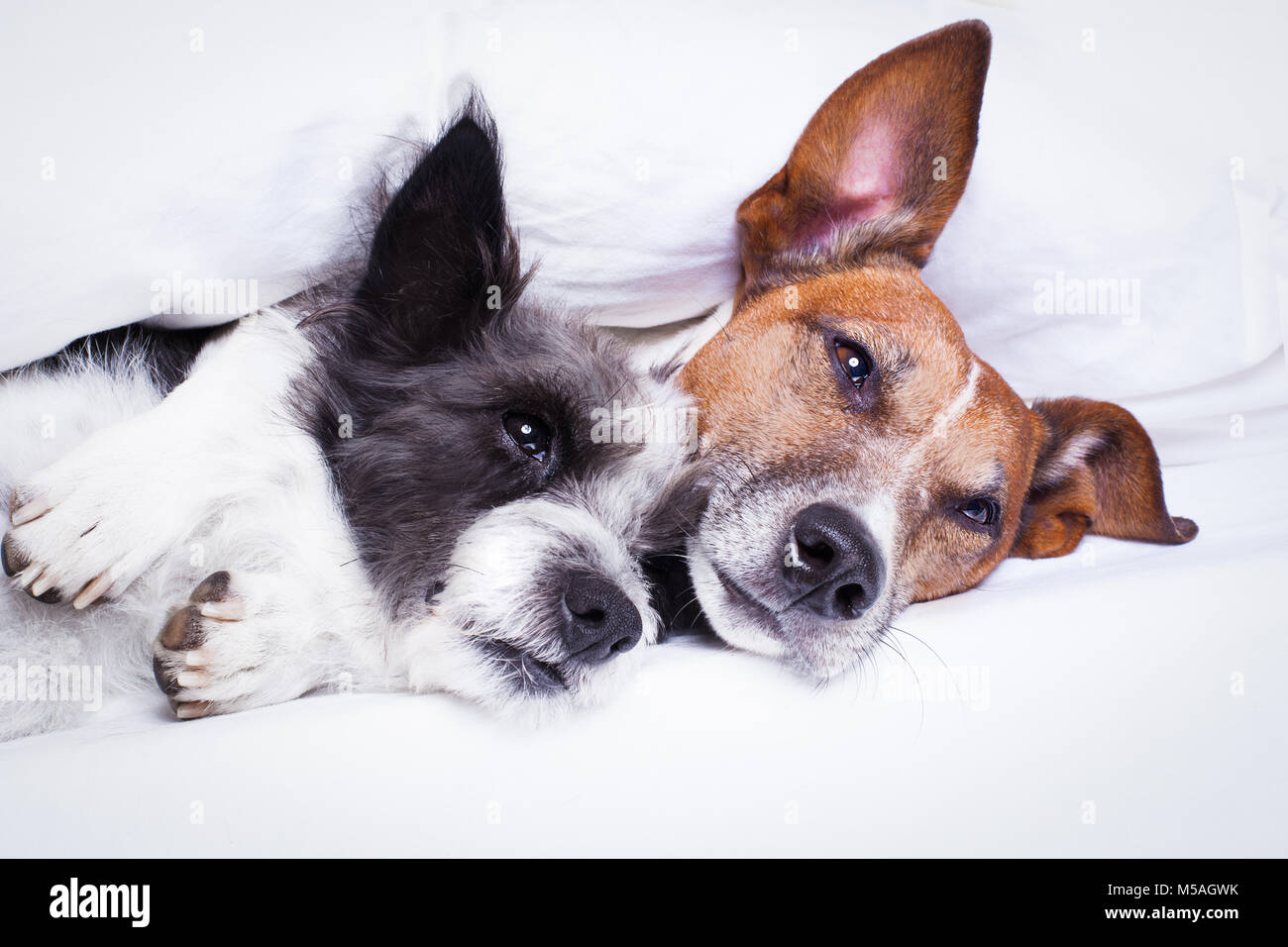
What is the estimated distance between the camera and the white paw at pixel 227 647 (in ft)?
4.51

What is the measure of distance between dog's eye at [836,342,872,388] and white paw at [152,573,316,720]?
1140 millimetres

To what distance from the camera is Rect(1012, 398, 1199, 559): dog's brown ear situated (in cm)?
216

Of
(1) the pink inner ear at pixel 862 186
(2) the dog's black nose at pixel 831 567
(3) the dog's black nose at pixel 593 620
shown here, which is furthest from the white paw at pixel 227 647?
(1) the pink inner ear at pixel 862 186

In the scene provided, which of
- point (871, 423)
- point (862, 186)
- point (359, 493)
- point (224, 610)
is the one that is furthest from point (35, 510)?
point (862, 186)

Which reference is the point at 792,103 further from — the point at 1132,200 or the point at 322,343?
the point at 322,343

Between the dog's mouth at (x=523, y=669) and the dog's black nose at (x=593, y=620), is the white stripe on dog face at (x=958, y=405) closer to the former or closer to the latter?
the dog's black nose at (x=593, y=620)

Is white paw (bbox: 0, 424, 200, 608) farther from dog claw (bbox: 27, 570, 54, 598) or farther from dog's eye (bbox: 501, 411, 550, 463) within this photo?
dog's eye (bbox: 501, 411, 550, 463)

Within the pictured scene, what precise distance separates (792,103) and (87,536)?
1.58m

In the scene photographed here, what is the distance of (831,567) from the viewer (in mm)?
1630

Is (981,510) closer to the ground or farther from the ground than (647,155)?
closer to the ground

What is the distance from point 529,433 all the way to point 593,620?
352mm

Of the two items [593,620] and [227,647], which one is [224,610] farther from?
[593,620]

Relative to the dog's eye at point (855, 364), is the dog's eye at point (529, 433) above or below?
below

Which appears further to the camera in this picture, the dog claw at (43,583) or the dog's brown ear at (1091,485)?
the dog's brown ear at (1091,485)
